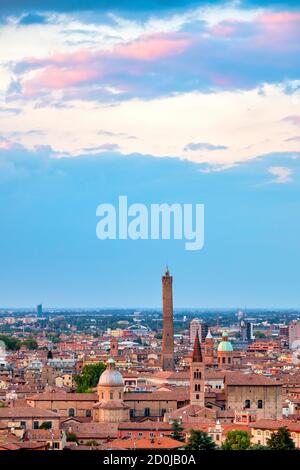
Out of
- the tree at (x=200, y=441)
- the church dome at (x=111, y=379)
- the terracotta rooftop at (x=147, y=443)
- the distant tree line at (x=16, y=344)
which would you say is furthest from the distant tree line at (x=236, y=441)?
the distant tree line at (x=16, y=344)

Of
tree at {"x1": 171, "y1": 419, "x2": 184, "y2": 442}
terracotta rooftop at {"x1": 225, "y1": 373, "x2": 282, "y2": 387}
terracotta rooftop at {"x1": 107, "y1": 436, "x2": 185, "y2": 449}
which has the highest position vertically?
terracotta rooftop at {"x1": 225, "y1": 373, "x2": 282, "y2": 387}

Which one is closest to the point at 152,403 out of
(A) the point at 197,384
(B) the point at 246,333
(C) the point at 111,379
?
(A) the point at 197,384

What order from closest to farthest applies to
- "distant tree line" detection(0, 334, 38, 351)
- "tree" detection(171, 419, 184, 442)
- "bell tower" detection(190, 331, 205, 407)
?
1. "tree" detection(171, 419, 184, 442)
2. "bell tower" detection(190, 331, 205, 407)
3. "distant tree line" detection(0, 334, 38, 351)

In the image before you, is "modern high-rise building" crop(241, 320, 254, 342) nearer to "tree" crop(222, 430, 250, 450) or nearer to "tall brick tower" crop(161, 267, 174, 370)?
"tall brick tower" crop(161, 267, 174, 370)

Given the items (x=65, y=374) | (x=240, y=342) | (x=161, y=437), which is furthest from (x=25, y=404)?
(x=240, y=342)

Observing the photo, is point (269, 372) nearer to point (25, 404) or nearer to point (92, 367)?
point (92, 367)

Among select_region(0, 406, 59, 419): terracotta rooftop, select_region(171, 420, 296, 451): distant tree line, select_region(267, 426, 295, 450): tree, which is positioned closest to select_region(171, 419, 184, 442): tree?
select_region(171, 420, 296, 451): distant tree line

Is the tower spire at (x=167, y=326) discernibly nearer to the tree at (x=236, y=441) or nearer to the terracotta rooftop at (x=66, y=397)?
the terracotta rooftop at (x=66, y=397)
